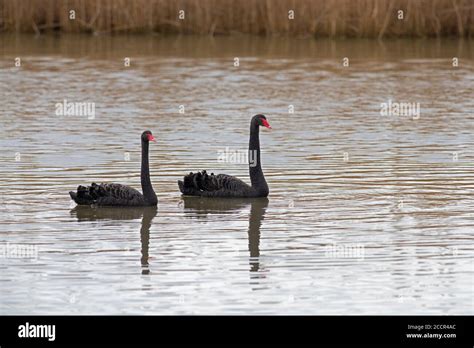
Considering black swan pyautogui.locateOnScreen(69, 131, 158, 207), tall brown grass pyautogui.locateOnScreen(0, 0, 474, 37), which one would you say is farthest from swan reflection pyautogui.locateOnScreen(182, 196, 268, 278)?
tall brown grass pyautogui.locateOnScreen(0, 0, 474, 37)

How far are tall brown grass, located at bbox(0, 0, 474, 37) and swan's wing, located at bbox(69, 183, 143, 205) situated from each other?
15386mm

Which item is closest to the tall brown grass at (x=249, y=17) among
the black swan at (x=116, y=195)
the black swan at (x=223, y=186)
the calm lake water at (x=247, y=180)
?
the calm lake water at (x=247, y=180)

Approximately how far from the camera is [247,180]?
13.4 meters

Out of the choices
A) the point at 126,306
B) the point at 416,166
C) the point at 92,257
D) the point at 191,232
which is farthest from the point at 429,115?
the point at 126,306

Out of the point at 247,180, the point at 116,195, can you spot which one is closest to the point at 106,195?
the point at 116,195

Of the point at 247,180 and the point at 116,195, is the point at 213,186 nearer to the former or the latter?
the point at 116,195

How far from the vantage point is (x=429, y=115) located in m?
18.5

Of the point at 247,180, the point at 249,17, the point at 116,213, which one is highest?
the point at 249,17

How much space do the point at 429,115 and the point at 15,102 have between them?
6.01 m

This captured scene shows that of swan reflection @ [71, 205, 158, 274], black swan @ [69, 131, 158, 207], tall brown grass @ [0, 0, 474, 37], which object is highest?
tall brown grass @ [0, 0, 474, 37]

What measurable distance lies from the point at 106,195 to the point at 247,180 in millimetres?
2073

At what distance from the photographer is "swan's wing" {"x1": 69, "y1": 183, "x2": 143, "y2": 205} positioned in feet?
38.3

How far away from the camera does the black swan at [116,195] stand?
11.7 meters

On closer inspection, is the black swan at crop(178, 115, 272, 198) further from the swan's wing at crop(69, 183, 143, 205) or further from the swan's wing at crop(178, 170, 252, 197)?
the swan's wing at crop(69, 183, 143, 205)
